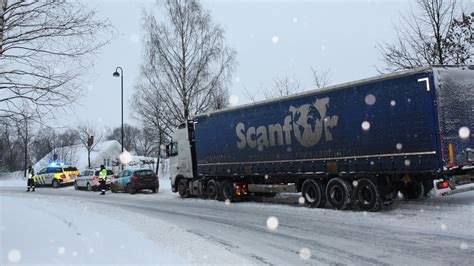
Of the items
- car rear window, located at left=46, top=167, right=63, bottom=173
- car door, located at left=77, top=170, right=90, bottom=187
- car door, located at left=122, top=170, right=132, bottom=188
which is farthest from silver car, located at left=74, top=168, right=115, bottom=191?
car rear window, located at left=46, top=167, right=63, bottom=173

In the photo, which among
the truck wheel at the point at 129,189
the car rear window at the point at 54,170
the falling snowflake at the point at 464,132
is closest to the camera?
the falling snowflake at the point at 464,132

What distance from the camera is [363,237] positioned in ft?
29.2

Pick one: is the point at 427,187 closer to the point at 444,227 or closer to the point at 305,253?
the point at 444,227

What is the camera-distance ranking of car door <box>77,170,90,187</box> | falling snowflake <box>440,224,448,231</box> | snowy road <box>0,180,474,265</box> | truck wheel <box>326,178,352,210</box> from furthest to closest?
car door <box>77,170,90,187</box> → truck wheel <box>326,178,352,210</box> → falling snowflake <box>440,224,448,231</box> → snowy road <box>0,180,474,265</box>

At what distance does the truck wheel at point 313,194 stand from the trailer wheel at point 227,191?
12.5ft

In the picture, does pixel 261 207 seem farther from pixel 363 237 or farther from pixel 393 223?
pixel 363 237

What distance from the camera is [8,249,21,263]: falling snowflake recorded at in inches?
243

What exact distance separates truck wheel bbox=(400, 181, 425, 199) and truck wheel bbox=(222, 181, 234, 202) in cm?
634

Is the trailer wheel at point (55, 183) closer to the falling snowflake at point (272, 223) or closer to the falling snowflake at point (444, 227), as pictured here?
the falling snowflake at point (272, 223)

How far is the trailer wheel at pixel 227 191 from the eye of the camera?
17281mm

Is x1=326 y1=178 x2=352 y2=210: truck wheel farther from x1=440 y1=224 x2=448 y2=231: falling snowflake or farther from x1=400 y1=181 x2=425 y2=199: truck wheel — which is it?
x1=440 y1=224 x2=448 y2=231: falling snowflake

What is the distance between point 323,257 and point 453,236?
3.06m

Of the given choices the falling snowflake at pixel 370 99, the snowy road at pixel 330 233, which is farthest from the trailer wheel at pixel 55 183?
the falling snowflake at pixel 370 99

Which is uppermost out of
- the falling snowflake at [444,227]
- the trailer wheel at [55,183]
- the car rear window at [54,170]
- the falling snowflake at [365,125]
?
the falling snowflake at [365,125]
